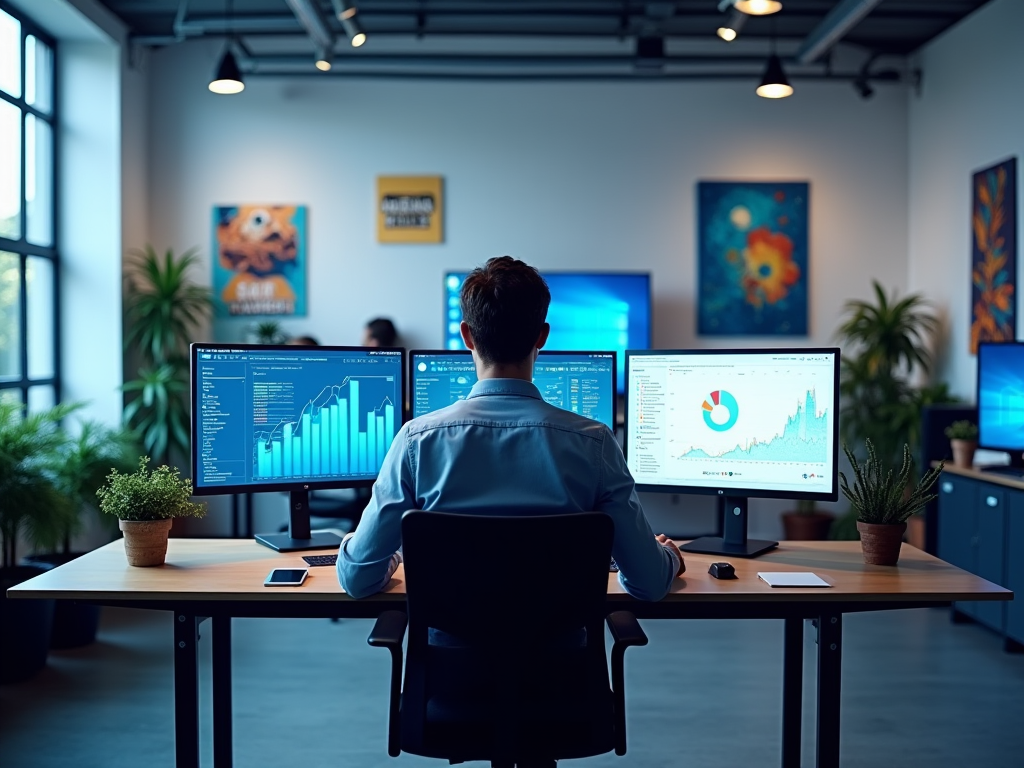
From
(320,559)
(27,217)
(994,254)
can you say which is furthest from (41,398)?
(994,254)

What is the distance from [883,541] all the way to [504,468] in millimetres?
1129

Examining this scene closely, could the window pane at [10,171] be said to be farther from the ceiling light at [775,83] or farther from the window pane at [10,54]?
the ceiling light at [775,83]

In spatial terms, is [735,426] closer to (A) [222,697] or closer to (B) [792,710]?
(B) [792,710]

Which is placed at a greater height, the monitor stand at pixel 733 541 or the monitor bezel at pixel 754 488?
the monitor bezel at pixel 754 488

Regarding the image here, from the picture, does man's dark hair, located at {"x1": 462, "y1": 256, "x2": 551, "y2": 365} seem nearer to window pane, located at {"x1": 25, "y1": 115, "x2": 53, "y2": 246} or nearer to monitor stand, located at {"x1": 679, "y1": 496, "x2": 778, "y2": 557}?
monitor stand, located at {"x1": 679, "y1": 496, "x2": 778, "y2": 557}

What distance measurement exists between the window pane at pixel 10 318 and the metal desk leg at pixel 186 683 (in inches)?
137

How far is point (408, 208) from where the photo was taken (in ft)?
20.6

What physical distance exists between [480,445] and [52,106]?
4.89 meters

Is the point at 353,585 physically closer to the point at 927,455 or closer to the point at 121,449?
the point at 121,449

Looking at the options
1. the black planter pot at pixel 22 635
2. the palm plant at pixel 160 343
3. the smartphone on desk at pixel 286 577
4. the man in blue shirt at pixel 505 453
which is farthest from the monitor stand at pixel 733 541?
the palm plant at pixel 160 343

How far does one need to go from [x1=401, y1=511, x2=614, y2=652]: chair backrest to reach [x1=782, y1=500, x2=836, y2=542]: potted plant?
4547 millimetres

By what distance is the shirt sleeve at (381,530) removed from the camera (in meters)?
1.79

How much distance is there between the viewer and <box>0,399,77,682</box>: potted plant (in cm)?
373

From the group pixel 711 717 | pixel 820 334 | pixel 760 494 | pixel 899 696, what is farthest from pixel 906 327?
pixel 760 494
